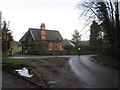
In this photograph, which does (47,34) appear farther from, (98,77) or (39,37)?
Result: (98,77)

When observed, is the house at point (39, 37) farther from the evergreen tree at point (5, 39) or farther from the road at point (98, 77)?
the road at point (98, 77)

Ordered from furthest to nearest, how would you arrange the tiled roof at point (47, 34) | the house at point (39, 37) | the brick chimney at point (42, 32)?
the brick chimney at point (42, 32)
the tiled roof at point (47, 34)
the house at point (39, 37)

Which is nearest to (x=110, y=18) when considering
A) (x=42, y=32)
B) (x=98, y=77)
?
(x=98, y=77)

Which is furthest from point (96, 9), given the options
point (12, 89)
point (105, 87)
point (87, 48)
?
point (87, 48)

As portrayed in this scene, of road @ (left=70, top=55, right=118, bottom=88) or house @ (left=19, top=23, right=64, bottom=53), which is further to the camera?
house @ (left=19, top=23, right=64, bottom=53)

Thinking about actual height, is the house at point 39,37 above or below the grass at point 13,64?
above

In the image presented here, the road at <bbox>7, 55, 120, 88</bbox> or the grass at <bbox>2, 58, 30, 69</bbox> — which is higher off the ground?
the grass at <bbox>2, 58, 30, 69</bbox>

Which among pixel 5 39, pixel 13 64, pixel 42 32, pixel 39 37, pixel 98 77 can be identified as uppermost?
pixel 42 32

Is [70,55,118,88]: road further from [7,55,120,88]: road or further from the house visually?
the house

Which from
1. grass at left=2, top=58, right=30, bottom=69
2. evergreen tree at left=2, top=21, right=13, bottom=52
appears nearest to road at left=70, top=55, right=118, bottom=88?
grass at left=2, top=58, right=30, bottom=69

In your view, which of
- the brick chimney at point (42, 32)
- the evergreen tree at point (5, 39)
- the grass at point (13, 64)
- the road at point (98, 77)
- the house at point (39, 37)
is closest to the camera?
the road at point (98, 77)

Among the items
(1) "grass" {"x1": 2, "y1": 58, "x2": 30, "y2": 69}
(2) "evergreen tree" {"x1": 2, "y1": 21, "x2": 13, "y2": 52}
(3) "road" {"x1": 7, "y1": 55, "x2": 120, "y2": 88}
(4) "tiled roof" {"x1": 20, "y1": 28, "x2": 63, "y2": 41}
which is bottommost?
(3) "road" {"x1": 7, "y1": 55, "x2": 120, "y2": 88}

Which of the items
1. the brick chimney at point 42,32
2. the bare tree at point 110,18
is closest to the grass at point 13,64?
the bare tree at point 110,18

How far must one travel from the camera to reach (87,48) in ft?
140
